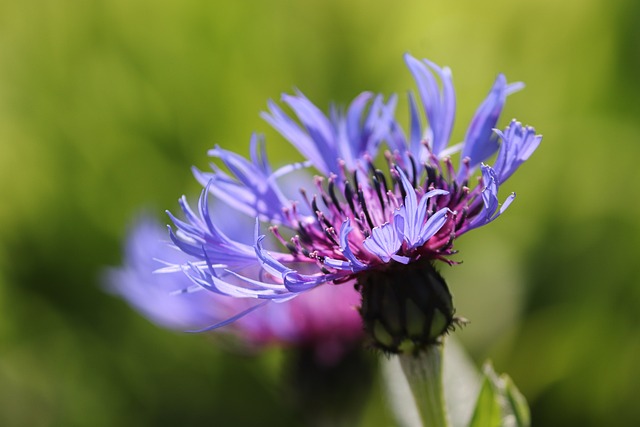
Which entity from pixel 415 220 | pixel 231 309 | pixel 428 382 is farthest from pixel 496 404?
pixel 231 309

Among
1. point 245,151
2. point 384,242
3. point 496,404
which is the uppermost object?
point 245,151

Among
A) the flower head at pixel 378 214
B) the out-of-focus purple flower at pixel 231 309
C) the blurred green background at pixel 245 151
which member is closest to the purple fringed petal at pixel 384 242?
the flower head at pixel 378 214

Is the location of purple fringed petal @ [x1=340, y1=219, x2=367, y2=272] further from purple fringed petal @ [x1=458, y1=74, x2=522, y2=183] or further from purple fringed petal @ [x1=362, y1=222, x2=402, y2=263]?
purple fringed petal @ [x1=458, y1=74, x2=522, y2=183]

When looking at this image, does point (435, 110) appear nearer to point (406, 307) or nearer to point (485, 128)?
point (485, 128)

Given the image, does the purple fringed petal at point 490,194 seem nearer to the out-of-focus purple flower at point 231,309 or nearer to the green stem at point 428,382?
the green stem at point 428,382

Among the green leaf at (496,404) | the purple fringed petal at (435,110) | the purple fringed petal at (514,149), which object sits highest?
the purple fringed petal at (435,110)

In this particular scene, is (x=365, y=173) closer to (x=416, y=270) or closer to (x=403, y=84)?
(x=416, y=270)
